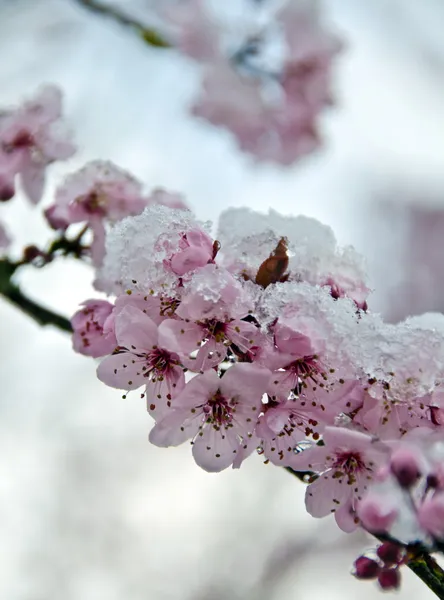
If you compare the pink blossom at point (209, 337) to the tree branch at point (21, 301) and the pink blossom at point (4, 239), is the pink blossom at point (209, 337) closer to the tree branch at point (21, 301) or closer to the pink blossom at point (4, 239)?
the tree branch at point (21, 301)

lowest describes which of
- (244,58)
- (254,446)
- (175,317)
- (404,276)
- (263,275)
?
(404,276)

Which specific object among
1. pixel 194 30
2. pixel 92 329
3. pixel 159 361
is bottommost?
pixel 194 30

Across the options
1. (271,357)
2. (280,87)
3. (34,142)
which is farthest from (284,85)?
(271,357)

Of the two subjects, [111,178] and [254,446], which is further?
[111,178]

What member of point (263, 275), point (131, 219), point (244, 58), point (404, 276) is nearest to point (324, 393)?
point (263, 275)

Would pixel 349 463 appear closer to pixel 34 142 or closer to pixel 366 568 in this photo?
pixel 366 568

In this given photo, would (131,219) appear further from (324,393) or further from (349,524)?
(349,524)

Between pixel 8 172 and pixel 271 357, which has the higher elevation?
pixel 271 357
